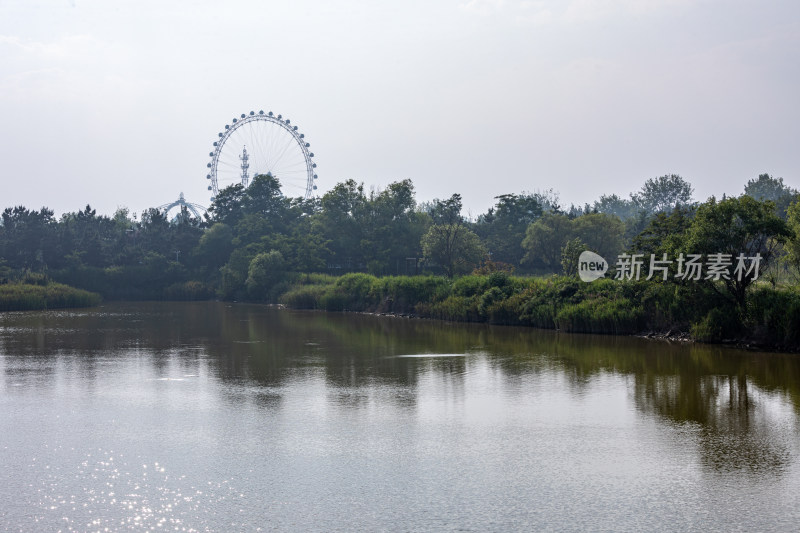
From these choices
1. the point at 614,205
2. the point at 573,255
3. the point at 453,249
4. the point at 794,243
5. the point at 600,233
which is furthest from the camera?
the point at 614,205

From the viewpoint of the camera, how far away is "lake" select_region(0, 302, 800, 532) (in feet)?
30.3

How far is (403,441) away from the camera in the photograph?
12.7 meters

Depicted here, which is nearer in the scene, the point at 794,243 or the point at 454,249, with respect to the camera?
the point at 794,243

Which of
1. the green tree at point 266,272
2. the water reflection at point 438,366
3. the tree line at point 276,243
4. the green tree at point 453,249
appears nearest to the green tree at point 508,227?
the tree line at point 276,243

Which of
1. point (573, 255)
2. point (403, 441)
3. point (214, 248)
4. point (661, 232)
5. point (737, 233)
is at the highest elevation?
point (214, 248)

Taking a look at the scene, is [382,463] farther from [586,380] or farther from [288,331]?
[288,331]

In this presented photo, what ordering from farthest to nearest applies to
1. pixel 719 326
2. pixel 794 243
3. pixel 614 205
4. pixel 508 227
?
pixel 614 205 < pixel 508 227 < pixel 794 243 < pixel 719 326

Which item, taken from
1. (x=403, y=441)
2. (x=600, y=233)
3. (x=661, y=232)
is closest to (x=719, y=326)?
(x=661, y=232)

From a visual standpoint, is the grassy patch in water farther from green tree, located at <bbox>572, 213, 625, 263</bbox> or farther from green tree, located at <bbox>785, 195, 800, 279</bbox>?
green tree, located at <bbox>785, 195, 800, 279</bbox>

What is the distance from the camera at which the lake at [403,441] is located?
9.23 meters

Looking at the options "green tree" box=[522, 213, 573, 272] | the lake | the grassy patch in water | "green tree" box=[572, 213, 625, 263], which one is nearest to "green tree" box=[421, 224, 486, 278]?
"green tree" box=[522, 213, 573, 272]

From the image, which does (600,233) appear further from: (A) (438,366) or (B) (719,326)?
(A) (438,366)

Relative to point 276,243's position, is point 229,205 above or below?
above

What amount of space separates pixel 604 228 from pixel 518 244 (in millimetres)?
9953
